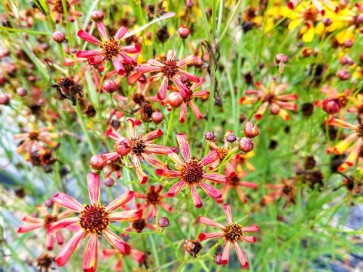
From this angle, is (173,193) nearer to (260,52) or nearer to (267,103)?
(267,103)

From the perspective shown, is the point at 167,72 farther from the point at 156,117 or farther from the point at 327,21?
the point at 327,21

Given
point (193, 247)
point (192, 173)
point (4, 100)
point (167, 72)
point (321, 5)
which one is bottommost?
point (193, 247)

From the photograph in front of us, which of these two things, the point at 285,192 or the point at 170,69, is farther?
the point at 285,192

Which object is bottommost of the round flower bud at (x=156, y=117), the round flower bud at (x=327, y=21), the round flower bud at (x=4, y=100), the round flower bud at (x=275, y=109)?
the round flower bud at (x=156, y=117)

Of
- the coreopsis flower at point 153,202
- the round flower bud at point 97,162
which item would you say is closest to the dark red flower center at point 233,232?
the coreopsis flower at point 153,202

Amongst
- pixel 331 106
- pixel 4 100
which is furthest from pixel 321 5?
pixel 4 100

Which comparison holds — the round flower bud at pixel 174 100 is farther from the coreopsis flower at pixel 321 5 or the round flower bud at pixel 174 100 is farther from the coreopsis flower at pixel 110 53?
the coreopsis flower at pixel 321 5

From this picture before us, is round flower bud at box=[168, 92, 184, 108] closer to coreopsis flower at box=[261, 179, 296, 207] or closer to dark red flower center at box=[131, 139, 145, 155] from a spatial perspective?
dark red flower center at box=[131, 139, 145, 155]

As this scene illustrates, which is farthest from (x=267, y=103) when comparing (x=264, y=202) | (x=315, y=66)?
(x=264, y=202)
